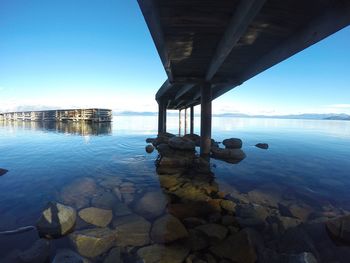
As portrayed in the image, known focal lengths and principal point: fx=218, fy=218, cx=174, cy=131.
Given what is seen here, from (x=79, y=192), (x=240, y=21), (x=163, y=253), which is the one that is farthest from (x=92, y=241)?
(x=240, y=21)

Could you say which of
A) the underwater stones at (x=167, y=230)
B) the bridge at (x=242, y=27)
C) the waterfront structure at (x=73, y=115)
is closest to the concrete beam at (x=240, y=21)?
the bridge at (x=242, y=27)

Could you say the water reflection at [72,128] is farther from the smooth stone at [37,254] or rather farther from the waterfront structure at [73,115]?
the smooth stone at [37,254]

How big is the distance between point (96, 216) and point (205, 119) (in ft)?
35.4

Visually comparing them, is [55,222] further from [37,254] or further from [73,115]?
[73,115]

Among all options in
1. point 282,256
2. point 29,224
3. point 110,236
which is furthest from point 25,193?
point 282,256

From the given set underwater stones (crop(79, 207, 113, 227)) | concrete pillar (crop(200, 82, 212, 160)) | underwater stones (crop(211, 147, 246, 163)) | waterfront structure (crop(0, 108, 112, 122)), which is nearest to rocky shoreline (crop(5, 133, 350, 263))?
underwater stones (crop(79, 207, 113, 227))

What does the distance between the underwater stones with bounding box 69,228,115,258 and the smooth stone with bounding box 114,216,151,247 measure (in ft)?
0.78

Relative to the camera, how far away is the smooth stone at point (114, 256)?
4.77 meters

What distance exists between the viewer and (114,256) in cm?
489

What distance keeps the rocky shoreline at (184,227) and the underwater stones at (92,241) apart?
0.02 m

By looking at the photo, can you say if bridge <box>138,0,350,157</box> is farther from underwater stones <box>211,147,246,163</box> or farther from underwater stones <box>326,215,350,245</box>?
underwater stones <box>211,147,246,163</box>

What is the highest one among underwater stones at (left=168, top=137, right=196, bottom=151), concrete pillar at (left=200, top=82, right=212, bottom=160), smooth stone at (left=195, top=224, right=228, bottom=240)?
concrete pillar at (left=200, top=82, right=212, bottom=160)

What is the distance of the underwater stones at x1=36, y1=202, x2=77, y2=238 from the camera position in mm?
5703

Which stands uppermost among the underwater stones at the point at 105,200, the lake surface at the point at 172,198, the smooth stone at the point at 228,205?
the smooth stone at the point at 228,205
